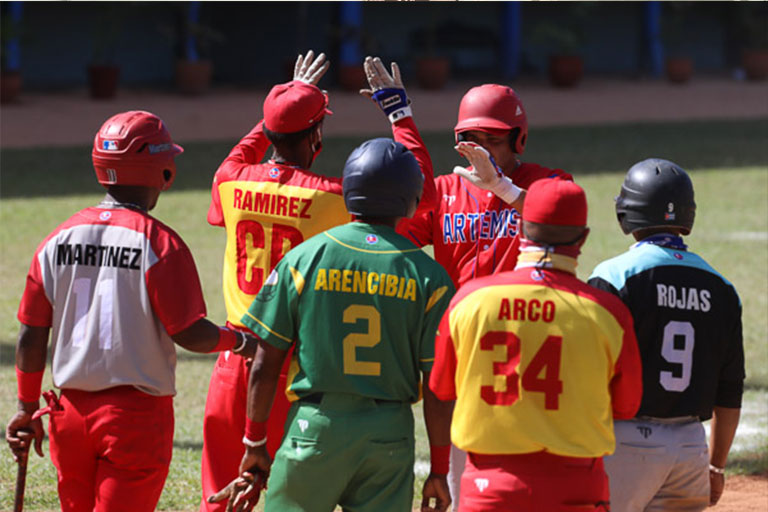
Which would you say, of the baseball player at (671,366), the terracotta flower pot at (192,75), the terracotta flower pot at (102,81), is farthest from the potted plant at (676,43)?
the baseball player at (671,366)

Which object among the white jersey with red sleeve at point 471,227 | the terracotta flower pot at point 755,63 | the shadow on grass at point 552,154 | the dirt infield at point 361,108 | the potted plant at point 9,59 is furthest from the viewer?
the terracotta flower pot at point 755,63

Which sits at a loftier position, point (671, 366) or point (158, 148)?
point (158, 148)

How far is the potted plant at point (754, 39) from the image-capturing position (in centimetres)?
3300

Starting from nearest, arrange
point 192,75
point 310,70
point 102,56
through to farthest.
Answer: point 310,70 → point 192,75 → point 102,56

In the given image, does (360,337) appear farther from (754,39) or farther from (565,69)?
(754,39)

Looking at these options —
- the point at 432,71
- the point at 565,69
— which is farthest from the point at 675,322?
the point at 565,69

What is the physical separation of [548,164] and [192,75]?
10.8 m

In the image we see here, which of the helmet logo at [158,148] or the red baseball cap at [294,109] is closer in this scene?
the helmet logo at [158,148]

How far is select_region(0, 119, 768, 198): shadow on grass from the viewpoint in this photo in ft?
→ 62.0

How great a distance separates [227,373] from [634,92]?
27496 mm

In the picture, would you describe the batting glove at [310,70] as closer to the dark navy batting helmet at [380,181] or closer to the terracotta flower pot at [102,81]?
the dark navy batting helmet at [380,181]

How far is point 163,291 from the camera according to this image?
14.4 ft

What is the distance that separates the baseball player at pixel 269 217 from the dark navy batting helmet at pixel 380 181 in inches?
26.5

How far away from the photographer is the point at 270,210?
5020 millimetres
